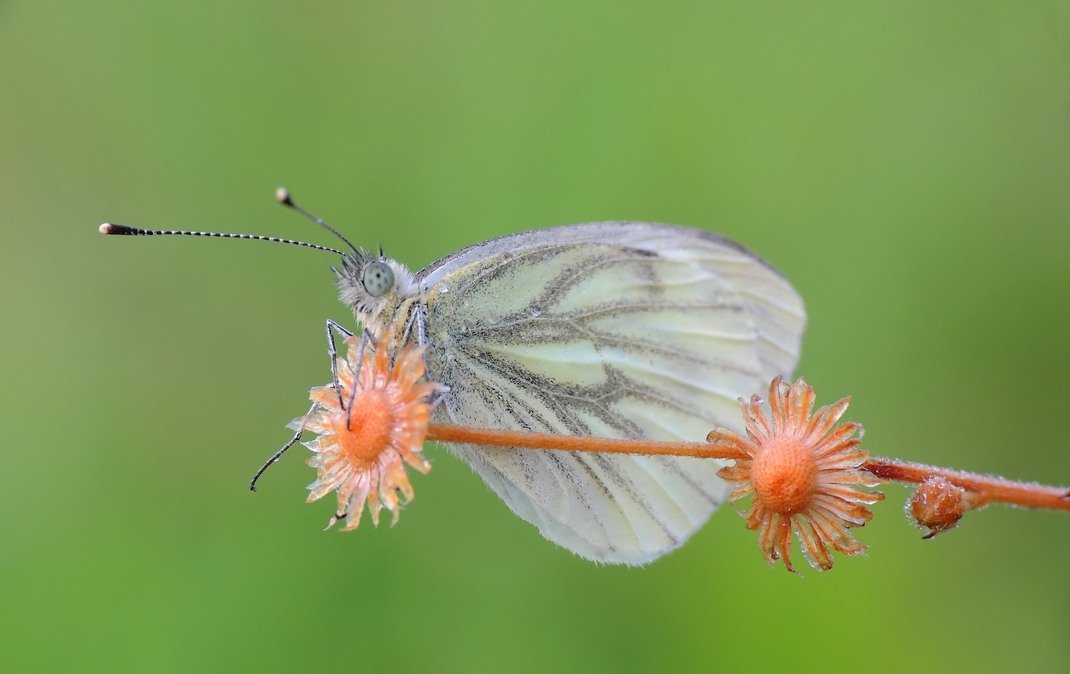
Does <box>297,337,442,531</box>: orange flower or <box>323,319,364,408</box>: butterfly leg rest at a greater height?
<box>323,319,364,408</box>: butterfly leg

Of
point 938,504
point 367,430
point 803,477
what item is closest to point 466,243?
point 367,430

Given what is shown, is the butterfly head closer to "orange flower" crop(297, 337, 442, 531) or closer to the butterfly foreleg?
the butterfly foreleg

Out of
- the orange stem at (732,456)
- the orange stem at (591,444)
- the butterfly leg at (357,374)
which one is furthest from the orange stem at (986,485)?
Result: the butterfly leg at (357,374)

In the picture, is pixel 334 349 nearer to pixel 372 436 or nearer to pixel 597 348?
pixel 372 436

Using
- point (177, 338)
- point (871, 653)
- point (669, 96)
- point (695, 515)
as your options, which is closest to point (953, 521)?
point (695, 515)

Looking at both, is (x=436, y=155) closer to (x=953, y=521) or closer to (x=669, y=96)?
(x=669, y=96)

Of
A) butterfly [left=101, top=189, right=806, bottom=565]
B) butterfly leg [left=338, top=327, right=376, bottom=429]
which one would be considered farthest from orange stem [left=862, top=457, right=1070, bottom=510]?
butterfly [left=101, top=189, right=806, bottom=565]

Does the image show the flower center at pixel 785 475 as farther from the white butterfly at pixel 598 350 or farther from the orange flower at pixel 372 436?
the white butterfly at pixel 598 350

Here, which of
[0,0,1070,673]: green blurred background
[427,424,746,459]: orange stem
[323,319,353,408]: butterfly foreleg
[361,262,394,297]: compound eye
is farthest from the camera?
[0,0,1070,673]: green blurred background
